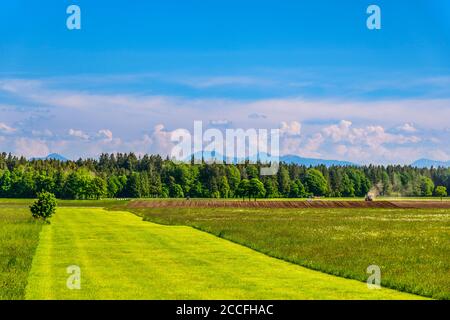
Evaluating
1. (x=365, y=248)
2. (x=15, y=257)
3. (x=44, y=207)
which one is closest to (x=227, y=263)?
(x=365, y=248)

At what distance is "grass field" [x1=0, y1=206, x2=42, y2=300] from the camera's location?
2427 cm

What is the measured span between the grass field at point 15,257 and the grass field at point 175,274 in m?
0.50

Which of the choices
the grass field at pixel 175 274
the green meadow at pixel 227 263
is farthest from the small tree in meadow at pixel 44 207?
the grass field at pixel 175 274

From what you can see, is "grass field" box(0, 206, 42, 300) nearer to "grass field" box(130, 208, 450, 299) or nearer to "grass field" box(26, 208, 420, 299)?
"grass field" box(26, 208, 420, 299)

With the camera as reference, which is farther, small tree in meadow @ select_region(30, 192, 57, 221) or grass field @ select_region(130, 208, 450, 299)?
small tree in meadow @ select_region(30, 192, 57, 221)

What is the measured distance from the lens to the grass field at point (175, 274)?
23.5 m

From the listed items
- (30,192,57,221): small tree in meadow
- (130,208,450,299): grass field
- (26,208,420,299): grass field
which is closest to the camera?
(26,208,420,299): grass field

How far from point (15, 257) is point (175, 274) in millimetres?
11388

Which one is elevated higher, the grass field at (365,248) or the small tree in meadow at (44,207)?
the small tree in meadow at (44,207)

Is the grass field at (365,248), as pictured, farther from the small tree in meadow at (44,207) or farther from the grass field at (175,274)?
the small tree in meadow at (44,207)

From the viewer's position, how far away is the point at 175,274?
28.4 metres

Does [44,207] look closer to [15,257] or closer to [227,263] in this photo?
[15,257]

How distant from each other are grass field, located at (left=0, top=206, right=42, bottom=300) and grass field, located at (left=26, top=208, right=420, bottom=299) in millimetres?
495

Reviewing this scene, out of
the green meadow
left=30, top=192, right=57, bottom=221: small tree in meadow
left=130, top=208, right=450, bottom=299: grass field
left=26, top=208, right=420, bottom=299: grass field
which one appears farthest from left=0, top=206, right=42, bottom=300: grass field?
left=130, top=208, right=450, bottom=299: grass field
